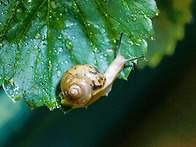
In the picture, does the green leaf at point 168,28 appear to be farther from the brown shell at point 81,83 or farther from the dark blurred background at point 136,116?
the brown shell at point 81,83

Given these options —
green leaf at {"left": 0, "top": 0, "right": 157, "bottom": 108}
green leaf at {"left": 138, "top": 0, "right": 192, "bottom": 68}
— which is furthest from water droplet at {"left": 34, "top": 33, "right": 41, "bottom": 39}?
green leaf at {"left": 138, "top": 0, "right": 192, "bottom": 68}

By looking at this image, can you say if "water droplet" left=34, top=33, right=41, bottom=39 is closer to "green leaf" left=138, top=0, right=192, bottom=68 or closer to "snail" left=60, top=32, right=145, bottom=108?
"snail" left=60, top=32, right=145, bottom=108

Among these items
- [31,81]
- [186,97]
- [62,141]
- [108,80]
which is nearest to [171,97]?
[186,97]

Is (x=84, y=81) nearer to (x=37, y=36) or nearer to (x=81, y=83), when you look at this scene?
(x=81, y=83)

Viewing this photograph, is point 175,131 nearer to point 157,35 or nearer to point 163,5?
point 157,35

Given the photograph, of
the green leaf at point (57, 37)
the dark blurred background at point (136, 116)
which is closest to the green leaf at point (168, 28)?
the dark blurred background at point (136, 116)
